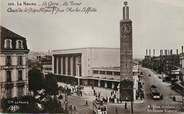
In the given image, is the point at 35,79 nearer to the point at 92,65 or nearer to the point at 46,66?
the point at 46,66

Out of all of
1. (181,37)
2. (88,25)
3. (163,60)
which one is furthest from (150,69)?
(88,25)

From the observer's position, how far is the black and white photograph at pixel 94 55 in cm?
143

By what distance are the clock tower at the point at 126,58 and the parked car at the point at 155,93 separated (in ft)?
0.26

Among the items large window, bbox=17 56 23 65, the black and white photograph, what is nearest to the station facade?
the black and white photograph

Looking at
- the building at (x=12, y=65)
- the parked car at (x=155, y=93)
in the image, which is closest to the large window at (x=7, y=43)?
the building at (x=12, y=65)

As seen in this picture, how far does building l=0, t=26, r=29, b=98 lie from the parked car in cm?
49

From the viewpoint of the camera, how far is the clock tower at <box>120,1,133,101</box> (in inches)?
56.4

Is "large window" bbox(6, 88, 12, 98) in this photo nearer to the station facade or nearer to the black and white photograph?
the black and white photograph

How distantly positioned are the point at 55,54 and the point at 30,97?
0.19 meters

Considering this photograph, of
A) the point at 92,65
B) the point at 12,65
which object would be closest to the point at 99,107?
the point at 92,65

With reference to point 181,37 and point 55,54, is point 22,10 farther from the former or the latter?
point 181,37

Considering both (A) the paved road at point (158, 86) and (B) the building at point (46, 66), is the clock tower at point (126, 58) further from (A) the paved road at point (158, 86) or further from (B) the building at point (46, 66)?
(B) the building at point (46, 66)

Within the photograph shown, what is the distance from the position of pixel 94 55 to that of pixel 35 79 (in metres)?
0.25

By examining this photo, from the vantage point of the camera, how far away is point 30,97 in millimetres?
1467
